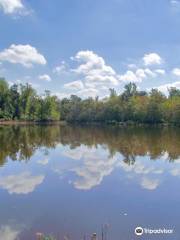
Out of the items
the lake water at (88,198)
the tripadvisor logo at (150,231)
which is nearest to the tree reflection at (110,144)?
the lake water at (88,198)

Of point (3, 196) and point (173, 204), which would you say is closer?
point (173, 204)

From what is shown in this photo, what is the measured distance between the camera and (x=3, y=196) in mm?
12062

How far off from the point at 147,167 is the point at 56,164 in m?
5.39

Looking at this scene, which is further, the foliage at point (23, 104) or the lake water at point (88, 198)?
the foliage at point (23, 104)

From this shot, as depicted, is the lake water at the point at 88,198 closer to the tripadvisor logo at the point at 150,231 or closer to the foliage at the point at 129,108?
the tripadvisor logo at the point at 150,231

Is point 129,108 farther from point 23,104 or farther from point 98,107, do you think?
point 23,104

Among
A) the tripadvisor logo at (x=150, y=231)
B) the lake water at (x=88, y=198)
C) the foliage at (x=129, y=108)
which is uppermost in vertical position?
the foliage at (x=129, y=108)

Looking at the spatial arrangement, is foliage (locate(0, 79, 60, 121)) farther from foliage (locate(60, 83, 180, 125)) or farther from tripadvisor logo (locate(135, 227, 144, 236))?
tripadvisor logo (locate(135, 227, 144, 236))

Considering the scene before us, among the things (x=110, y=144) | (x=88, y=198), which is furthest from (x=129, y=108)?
(x=88, y=198)

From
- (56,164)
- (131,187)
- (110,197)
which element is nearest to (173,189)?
(131,187)

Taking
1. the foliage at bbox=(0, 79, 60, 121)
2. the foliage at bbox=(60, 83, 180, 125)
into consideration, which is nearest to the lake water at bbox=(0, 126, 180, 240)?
A: the foliage at bbox=(60, 83, 180, 125)

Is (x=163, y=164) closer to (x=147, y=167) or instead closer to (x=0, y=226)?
(x=147, y=167)

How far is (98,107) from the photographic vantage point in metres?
105

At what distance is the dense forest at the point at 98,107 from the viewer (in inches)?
3243
